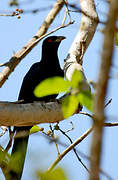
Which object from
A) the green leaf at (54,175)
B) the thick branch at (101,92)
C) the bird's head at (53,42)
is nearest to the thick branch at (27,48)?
the bird's head at (53,42)

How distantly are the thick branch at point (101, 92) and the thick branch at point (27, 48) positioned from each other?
8.49ft

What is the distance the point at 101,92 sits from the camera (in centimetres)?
95

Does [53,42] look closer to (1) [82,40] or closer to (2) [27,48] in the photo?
(1) [82,40]

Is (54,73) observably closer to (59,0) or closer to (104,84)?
(59,0)

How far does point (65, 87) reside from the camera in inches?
57.3

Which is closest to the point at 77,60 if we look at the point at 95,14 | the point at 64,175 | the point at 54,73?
the point at 95,14

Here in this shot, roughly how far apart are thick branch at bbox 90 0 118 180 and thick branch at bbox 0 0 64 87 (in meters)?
2.59

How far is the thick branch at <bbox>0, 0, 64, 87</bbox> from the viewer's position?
138 inches

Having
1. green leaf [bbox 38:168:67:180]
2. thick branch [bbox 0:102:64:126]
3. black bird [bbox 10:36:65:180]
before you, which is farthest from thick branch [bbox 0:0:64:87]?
green leaf [bbox 38:168:67:180]

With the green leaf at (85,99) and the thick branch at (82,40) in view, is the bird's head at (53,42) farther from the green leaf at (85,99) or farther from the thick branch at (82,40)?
the green leaf at (85,99)

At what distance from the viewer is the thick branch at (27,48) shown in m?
3.50

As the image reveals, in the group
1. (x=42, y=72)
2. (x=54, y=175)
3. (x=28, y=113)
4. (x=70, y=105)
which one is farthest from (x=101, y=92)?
(x=42, y=72)

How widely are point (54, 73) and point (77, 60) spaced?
3.56 ft

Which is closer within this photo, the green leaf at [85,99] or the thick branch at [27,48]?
the green leaf at [85,99]
